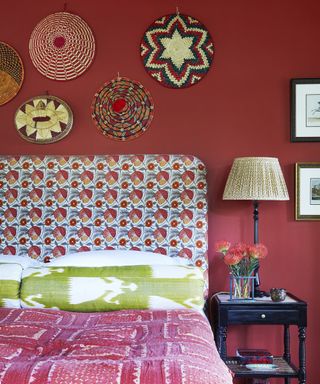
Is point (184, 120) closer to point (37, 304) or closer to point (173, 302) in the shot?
point (173, 302)

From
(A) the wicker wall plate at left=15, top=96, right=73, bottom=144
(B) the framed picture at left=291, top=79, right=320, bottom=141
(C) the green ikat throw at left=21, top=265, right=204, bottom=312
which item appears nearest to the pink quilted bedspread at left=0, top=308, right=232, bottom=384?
(C) the green ikat throw at left=21, top=265, right=204, bottom=312

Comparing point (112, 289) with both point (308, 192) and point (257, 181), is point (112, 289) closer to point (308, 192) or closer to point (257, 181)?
point (257, 181)

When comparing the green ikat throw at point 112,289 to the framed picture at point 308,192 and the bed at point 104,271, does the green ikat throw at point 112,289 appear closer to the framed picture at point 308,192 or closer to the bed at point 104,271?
the bed at point 104,271

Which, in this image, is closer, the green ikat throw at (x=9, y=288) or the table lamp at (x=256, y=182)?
the green ikat throw at (x=9, y=288)

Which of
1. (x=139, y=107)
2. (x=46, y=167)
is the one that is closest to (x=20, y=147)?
(x=46, y=167)

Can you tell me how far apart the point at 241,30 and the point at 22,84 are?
151 centimetres

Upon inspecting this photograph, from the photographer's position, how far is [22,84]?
12.8ft

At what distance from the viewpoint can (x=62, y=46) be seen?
388 cm

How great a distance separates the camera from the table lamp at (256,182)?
3.41 m

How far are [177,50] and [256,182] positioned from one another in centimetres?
107

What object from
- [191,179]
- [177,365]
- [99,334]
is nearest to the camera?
[177,365]

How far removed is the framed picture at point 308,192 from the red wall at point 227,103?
5cm

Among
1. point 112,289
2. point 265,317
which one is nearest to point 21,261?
point 112,289

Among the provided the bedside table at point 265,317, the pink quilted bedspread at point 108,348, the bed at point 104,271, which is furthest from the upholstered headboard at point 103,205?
the pink quilted bedspread at point 108,348
